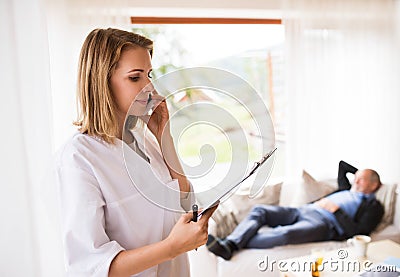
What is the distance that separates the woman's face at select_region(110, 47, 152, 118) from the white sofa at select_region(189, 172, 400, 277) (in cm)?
108

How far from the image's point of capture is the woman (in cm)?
56

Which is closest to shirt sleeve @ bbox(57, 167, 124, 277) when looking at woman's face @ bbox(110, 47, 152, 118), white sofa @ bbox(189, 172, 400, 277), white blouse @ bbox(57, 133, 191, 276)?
white blouse @ bbox(57, 133, 191, 276)

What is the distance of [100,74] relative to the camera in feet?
1.94

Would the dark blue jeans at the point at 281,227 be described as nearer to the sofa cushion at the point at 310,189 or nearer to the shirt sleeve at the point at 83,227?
A: the sofa cushion at the point at 310,189

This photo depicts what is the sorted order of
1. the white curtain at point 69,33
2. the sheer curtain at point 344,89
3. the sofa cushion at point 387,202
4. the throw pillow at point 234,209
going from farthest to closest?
the sheer curtain at point 344,89
the sofa cushion at point 387,202
the throw pillow at point 234,209
the white curtain at point 69,33

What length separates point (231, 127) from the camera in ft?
1.97

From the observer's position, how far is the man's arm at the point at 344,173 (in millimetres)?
1826

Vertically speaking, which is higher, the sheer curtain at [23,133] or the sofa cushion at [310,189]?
the sheer curtain at [23,133]

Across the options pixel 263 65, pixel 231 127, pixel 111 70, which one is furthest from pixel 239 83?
pixel 263 65

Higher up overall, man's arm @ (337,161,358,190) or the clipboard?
the clipboard

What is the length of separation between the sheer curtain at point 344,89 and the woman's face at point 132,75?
156 cm

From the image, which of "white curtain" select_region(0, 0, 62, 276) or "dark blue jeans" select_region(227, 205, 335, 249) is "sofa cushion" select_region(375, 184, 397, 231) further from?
"white curtain" select_region(0, 0, 62, 276)

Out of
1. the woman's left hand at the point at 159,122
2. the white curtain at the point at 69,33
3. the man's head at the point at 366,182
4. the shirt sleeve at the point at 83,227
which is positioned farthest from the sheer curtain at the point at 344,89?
the shirt sleeve at the point at 83,227

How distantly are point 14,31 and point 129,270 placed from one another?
0.36m
